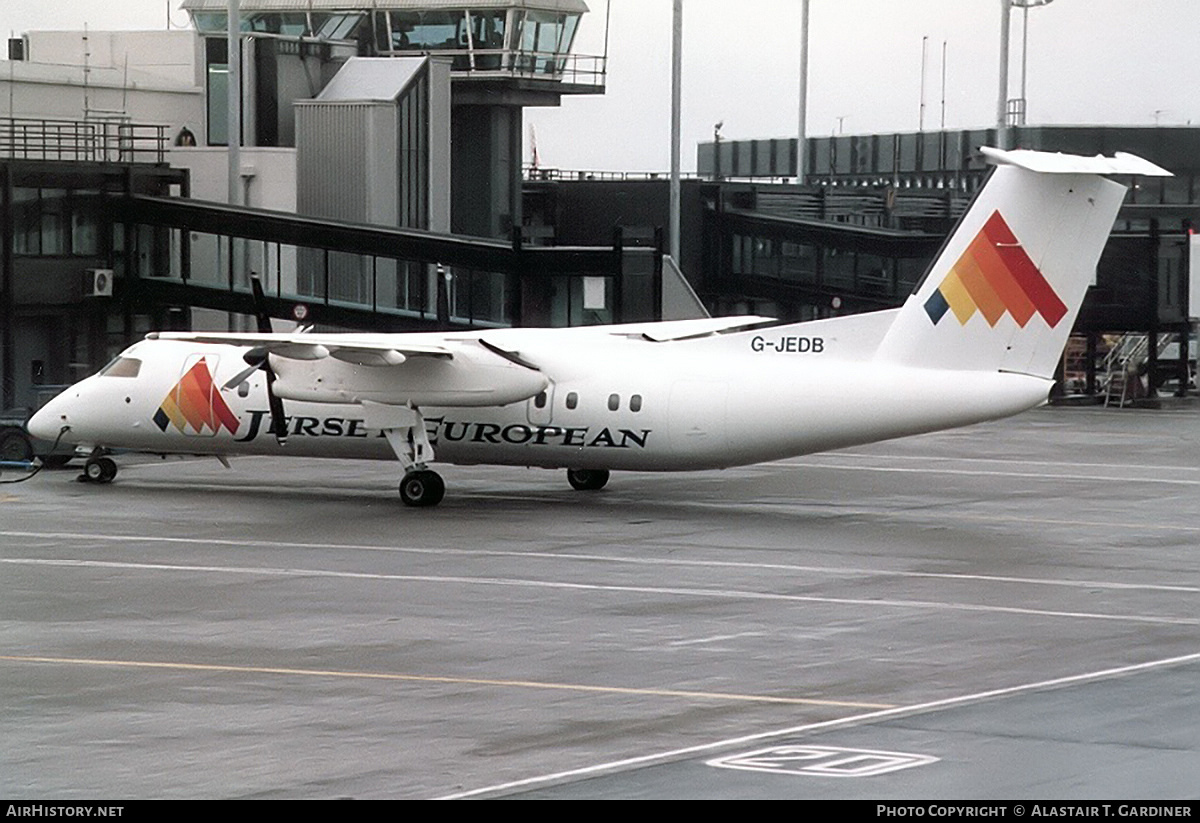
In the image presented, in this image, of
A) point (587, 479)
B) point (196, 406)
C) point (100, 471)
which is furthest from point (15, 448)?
point (587, 479)

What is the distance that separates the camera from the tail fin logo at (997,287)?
29266mm

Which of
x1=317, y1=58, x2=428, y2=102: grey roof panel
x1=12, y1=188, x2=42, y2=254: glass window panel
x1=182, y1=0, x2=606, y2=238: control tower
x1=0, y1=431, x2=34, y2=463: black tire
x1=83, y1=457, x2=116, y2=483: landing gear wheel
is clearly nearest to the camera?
x1=83, y1=457, x2=116, y2=483: landing gear wheel

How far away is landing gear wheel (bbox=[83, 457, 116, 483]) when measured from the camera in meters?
35.6

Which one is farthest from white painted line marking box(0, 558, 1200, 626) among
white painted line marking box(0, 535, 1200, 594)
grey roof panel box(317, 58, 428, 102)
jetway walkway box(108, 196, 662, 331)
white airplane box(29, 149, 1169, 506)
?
grey roof panel box(317, 58, 428, 102)

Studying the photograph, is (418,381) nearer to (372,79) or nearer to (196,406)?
(196,406)

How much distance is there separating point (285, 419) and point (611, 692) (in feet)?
55.2

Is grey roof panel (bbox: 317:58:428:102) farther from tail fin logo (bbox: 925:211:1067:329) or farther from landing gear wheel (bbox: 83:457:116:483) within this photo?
tail fin logo (bbox: 925:211:1067:329)

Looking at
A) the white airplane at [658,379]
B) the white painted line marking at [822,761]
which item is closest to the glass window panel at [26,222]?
the white airplane at [658,379]

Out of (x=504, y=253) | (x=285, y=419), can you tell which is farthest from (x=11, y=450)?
(x=504, y=253)

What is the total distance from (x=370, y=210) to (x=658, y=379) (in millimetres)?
25481

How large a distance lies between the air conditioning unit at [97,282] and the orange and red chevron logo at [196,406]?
48.0 feet

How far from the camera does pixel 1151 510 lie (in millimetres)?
32469

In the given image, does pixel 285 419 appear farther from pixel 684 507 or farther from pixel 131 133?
pixel 131 133

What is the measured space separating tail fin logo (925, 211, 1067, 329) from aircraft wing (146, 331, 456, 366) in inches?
322
